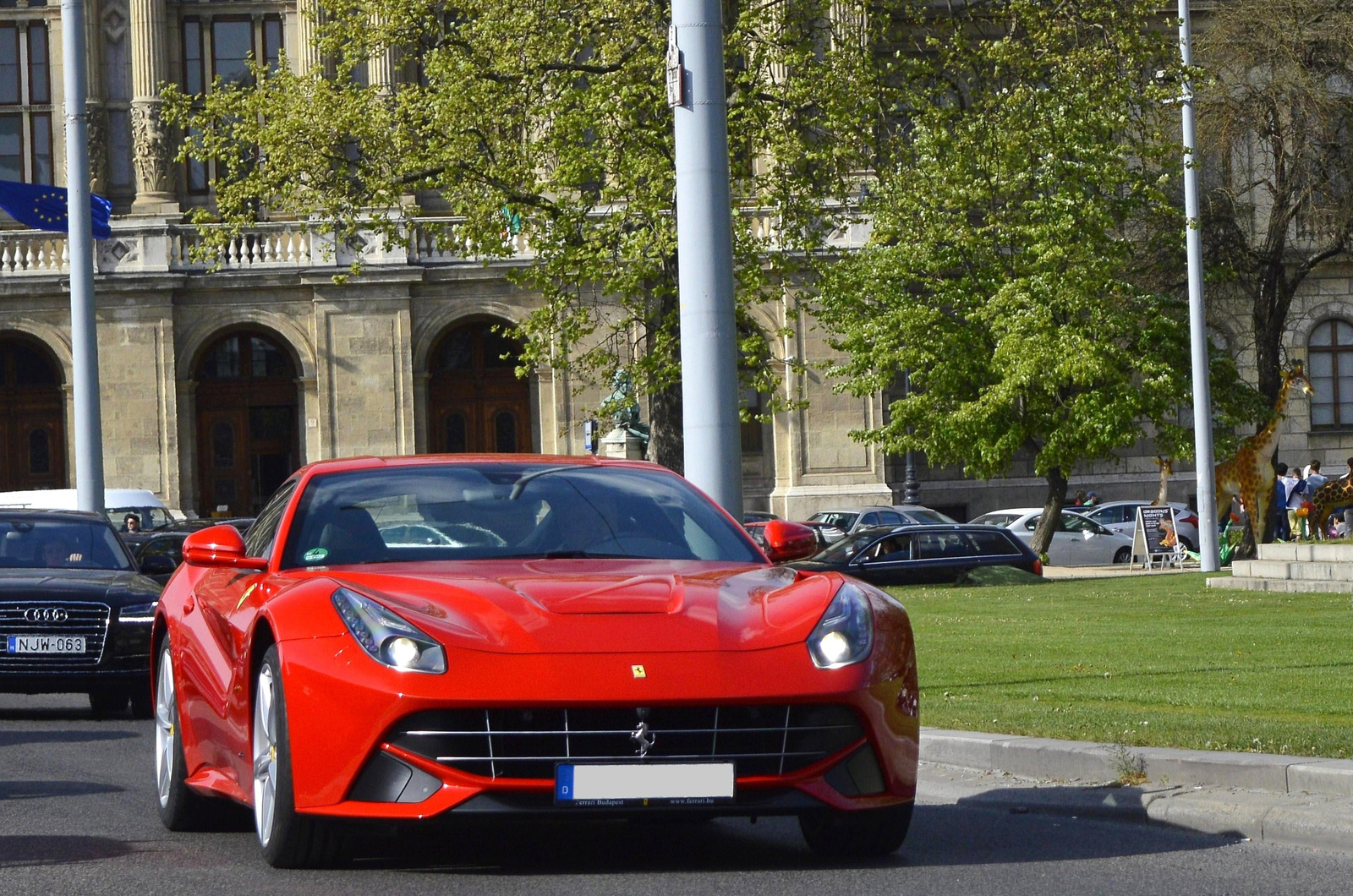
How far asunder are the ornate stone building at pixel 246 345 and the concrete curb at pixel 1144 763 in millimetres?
36308

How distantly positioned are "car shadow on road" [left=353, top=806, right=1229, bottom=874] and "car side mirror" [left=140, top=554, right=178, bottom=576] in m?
7.65

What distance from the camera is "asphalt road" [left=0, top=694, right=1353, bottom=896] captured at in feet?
22.7

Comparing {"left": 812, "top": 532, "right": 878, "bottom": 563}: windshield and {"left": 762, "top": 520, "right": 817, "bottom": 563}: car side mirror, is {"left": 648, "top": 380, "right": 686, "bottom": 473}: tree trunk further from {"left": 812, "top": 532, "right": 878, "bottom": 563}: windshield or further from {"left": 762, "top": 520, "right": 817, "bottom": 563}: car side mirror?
{"left": 762, "top": 520, "right": 817, "bottom": 563}: car side mirror

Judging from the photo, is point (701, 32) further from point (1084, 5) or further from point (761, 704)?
point (1084, 5)

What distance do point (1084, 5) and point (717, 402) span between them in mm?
15800

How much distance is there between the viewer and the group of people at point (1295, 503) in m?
40.1

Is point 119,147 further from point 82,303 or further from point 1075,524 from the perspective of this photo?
point 82,303

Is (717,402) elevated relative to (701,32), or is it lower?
lower

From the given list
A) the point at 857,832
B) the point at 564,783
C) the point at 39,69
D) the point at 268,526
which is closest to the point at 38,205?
the point at 268,526

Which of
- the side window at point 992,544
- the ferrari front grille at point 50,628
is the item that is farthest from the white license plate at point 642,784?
the side window at point 992,544

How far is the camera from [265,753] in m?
7.26

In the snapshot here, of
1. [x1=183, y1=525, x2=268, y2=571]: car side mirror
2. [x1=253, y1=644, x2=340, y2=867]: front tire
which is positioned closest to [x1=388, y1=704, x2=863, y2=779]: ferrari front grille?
[x1=253, y1=644, x2=340, y2=867]: front tire

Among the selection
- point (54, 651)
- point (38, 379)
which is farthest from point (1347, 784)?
point (38, 379)

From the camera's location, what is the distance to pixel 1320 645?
1591cm
